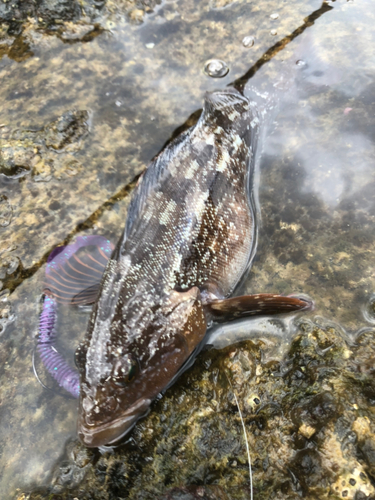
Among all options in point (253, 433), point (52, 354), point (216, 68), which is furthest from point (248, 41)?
point (253, 433)

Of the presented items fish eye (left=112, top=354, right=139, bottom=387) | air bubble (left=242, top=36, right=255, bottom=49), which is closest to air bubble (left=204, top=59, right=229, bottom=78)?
air bubble (left=242, top=36, right=255, bottom=49)

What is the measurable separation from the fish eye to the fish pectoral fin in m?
0.83

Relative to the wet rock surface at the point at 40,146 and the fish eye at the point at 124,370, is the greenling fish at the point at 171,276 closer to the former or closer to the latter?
the fish eye at the point at 124,370

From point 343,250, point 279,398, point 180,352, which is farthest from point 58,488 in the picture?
point 343,250

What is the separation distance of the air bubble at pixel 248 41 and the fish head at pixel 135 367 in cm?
347

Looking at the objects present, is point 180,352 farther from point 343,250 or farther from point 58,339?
point 343,250

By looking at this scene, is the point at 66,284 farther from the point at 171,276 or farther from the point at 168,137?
the point at 168,137

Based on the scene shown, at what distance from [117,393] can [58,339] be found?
931 mm

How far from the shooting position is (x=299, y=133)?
3.85m

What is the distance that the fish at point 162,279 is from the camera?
103 inches

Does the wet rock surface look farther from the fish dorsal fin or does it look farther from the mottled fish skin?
the mottled fish skin

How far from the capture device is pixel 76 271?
336cm

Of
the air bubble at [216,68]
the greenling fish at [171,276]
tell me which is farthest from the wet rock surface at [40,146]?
the air bubble at [216,68]

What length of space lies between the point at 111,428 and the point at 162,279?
1208 millimetres
